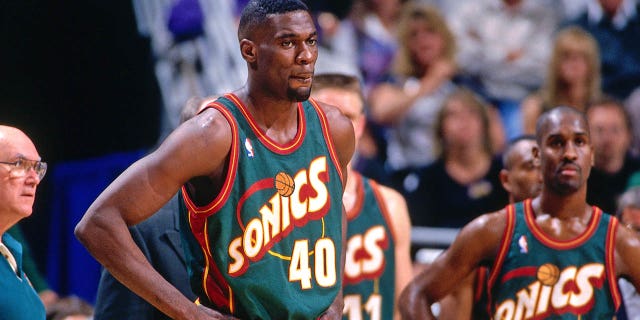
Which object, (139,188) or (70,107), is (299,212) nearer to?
(139,188)

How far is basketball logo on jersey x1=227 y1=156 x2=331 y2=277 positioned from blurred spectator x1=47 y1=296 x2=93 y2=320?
1.98 meters

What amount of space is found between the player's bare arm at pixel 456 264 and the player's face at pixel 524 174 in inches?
22.8

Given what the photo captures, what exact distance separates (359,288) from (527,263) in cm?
89

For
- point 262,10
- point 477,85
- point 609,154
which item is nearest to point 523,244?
point 262,10

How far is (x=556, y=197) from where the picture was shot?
4.06m

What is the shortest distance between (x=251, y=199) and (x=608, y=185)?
399 cm

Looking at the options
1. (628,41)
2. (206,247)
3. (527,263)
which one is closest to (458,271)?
(527,263)

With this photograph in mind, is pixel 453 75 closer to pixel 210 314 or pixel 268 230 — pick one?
pixel 268 230

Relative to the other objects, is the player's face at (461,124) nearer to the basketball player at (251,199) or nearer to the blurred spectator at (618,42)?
the blurred spectator at (618,42)

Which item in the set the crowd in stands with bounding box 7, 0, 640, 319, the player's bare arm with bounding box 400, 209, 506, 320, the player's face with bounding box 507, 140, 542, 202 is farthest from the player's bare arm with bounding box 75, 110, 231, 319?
the crowd in stands with bounding box 7, 0, 640, 319

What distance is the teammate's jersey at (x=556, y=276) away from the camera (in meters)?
3.95

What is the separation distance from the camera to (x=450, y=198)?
6.59m

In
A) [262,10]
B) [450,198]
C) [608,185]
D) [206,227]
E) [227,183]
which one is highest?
[262,10]

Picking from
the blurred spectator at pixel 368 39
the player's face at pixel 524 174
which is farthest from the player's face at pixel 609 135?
the player's face at pixel 524 174
